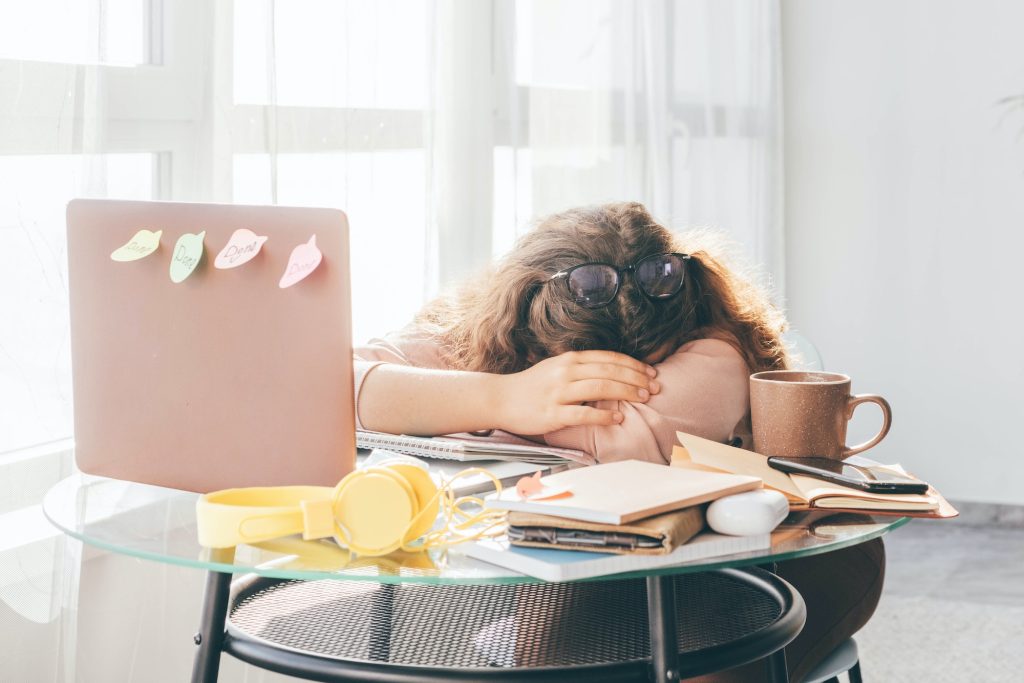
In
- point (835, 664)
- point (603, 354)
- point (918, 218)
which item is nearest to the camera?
point (603, 354)

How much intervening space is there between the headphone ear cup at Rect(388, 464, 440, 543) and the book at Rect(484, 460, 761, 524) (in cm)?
3

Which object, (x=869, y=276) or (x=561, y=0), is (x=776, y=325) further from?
(x=869, y=276)

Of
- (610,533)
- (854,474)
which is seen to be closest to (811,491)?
(854,474)

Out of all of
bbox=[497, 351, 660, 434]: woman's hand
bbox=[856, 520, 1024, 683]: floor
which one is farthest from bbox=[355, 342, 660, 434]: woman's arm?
bbox=[856, 520, 1024, 683]: floor

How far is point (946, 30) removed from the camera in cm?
312

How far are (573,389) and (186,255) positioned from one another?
33 cm

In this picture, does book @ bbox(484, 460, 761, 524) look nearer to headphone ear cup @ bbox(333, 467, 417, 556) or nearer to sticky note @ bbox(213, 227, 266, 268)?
headphone ear cup @ bbox(333, 467, 417, 556)

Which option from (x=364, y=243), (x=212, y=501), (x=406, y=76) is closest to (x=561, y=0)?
(x=406, y=76)

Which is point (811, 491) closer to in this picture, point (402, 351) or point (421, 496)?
point (421, 496)

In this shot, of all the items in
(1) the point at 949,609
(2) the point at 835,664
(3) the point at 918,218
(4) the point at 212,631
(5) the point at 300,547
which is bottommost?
(1) the point at 949,609

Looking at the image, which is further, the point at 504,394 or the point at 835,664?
the point at 835,664

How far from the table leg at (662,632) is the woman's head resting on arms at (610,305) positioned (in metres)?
0.32

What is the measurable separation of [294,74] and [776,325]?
2.24 ft

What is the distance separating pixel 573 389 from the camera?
97cm
